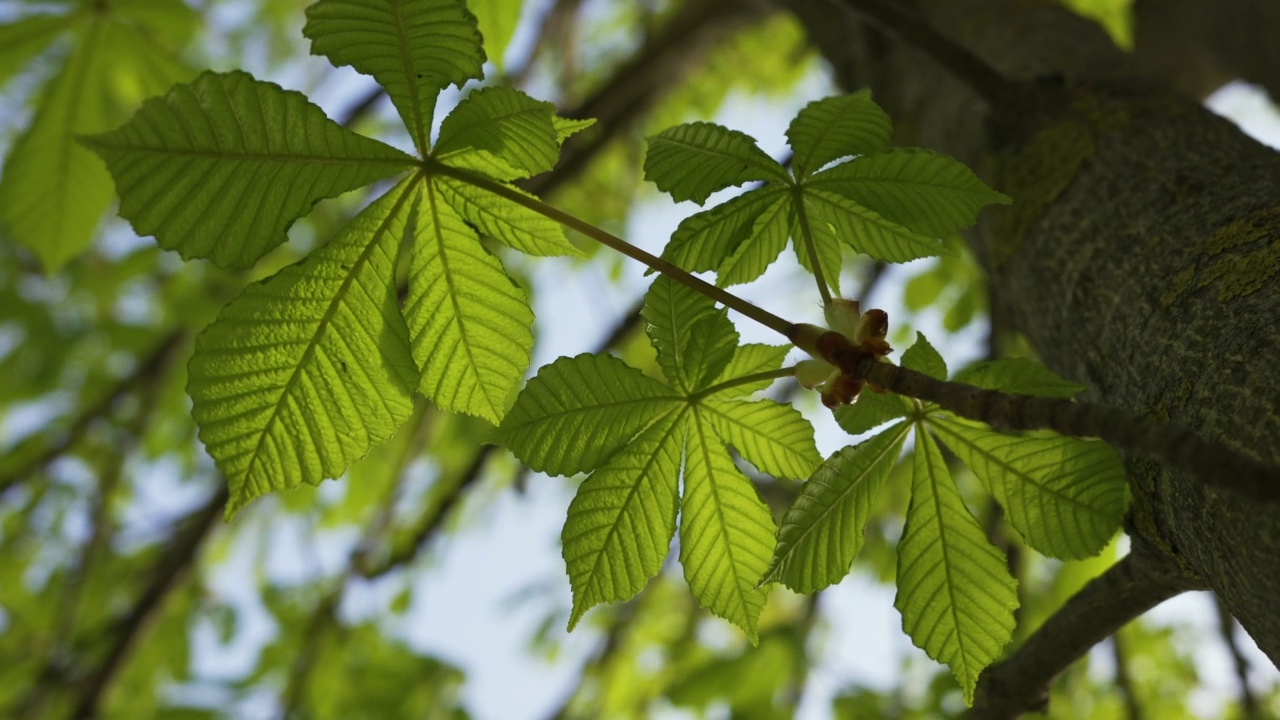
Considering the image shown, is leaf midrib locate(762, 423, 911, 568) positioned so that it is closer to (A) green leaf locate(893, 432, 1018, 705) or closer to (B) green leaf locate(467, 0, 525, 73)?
(A) green leaf locate(893, 432, 1018, 705)

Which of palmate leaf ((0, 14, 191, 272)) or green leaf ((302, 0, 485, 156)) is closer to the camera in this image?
green leaf ((302, 0, 485, 156))

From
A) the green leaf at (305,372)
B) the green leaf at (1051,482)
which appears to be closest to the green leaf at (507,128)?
the green leaf at (305,372)

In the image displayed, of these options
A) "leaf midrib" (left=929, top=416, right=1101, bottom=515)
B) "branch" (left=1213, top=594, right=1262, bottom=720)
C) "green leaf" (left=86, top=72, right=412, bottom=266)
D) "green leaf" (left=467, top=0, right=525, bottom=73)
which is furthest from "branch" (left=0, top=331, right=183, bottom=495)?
"branch" (left=1213, top=594, right=1262, bottom=720)

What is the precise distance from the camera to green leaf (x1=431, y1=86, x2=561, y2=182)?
0.80 metres

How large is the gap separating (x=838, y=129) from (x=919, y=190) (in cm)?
10

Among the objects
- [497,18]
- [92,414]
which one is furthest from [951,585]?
[92,414]

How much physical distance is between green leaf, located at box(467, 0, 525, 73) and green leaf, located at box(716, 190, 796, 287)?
19.2 inches

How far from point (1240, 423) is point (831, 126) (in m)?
0.42

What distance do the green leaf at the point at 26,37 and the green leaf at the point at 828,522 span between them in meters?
1.58

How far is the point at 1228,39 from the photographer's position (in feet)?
5.81

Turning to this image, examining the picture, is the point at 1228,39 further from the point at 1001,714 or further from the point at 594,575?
the point at 594,575

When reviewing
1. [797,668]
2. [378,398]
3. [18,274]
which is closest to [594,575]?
[378,398]

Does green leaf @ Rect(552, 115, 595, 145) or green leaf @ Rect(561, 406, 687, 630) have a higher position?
green leaf @ Rect(552, 115, 595, 145)

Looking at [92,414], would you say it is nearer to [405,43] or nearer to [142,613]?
[142,613]
